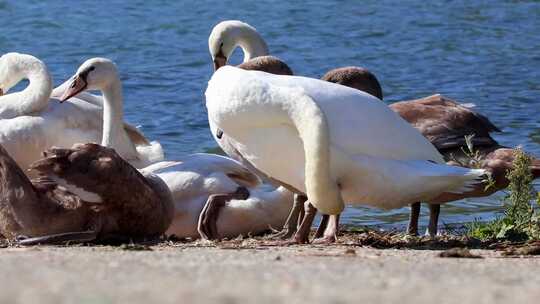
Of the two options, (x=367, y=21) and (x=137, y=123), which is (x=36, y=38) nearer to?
(x=367, y=21)

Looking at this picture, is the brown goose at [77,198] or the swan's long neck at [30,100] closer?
the brown goose at [77,198]

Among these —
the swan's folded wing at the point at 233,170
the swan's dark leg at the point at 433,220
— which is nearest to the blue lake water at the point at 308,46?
the swan's dark leg at the point at 433,220

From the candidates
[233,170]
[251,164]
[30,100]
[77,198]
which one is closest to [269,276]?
[251,164]

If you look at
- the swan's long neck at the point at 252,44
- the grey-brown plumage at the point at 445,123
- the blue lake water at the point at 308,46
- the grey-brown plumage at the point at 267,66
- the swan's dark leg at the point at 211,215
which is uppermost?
the grey-brown plumage at the point at 267,66

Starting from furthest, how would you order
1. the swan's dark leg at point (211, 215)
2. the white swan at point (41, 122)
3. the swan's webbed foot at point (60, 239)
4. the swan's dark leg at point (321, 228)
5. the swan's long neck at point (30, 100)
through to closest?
the swan's long neck at point (30, 100) < the white swan at point (41, 122) < the swan's dark leg at point (211, 215) < the swan's dark leg at point (321, 228) < the swan's webbed foot at point (60, 239)

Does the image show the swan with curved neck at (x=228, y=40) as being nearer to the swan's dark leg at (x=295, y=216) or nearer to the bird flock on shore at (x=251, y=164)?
the bird flock on shore at (x=251, y=164)

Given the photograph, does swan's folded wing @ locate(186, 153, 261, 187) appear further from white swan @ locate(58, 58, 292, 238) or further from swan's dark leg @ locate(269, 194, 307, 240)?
swan's dark leg @ locate(269, 194, 307, 240)

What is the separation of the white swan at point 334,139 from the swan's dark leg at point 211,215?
50.8 inches

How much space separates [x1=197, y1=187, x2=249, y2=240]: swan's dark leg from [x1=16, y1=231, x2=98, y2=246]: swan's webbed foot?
43.5 inches

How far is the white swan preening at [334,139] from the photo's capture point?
7.40m

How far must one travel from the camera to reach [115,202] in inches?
327

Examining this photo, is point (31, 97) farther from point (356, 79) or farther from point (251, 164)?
point (251, 164)

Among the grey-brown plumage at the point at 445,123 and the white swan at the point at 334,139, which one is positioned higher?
the white swan at the point at 334,139

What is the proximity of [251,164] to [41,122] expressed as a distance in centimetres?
285
